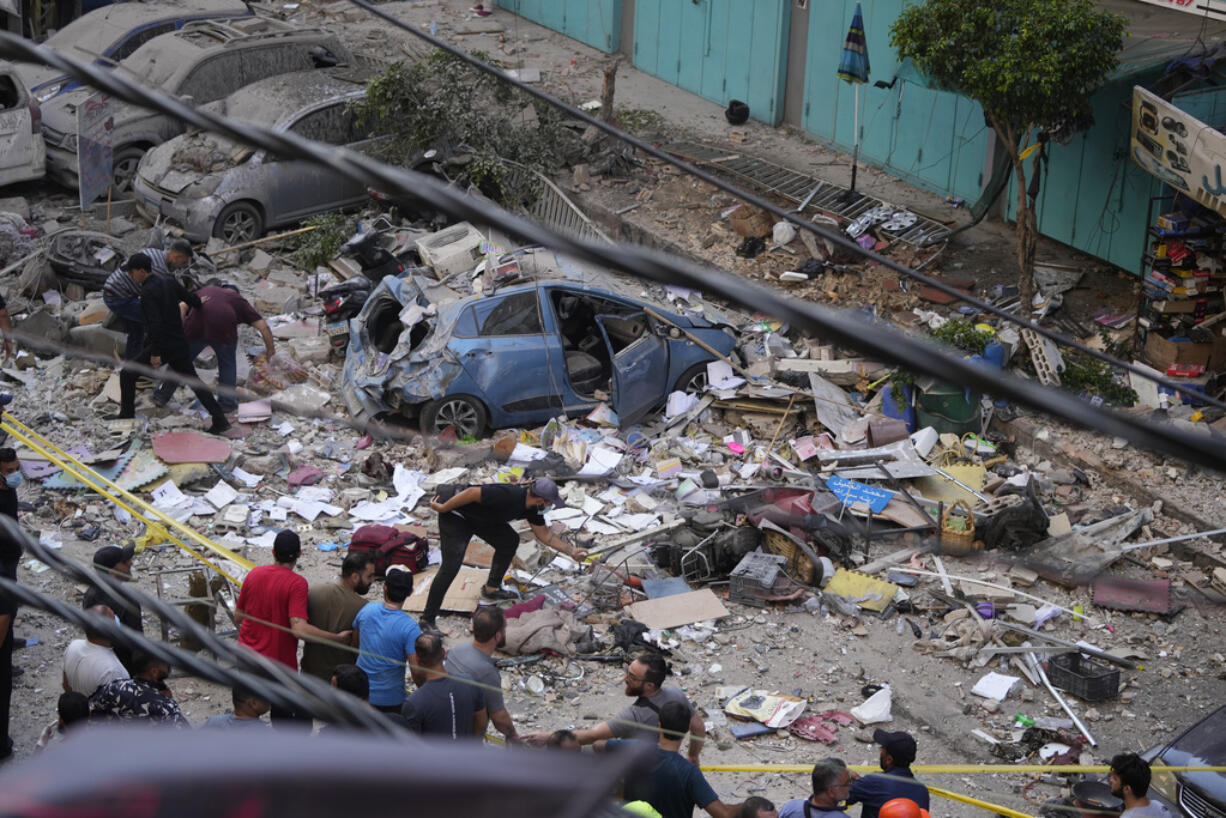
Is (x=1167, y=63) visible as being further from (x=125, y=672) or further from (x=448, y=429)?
(x=125, y=672)

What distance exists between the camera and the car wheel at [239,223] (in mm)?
14080

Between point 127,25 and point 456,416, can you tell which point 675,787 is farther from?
point 127,25

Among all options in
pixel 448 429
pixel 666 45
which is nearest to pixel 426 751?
pixel 448 429

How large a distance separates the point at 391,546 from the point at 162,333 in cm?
315

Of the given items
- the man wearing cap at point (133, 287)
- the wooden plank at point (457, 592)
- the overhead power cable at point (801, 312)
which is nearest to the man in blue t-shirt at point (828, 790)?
the overhead power cable at point (801, 312)

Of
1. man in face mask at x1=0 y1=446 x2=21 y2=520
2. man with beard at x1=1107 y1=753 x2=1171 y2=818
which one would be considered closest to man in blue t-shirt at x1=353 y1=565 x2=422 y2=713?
man in face mask at x1=0 y1=446 x2=21 y2=520

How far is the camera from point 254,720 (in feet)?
18.3

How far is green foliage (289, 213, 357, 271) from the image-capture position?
13797 millimetres

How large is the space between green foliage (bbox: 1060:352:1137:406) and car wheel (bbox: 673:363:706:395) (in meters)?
3.17

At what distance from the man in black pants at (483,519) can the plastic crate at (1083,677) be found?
319 cm

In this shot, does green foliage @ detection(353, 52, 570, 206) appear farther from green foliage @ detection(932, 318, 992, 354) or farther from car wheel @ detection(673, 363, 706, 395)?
green foliage @ detection(932, 318, 992, 354)

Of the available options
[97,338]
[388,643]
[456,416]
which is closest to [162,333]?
[97,338]

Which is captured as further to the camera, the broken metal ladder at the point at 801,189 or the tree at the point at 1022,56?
the broken metal ladder at the point at 801,189

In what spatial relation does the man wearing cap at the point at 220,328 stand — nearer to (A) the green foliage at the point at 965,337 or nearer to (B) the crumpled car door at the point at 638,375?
(B) the crumpled car door at the point at 638,375
